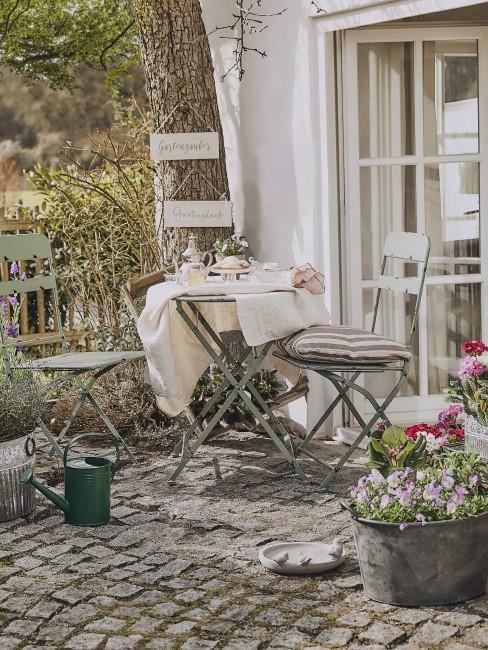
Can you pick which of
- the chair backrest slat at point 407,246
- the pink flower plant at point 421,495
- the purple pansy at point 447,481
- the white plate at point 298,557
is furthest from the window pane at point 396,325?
the purple pansy at point 447,481

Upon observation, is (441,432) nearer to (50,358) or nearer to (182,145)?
(50,358)

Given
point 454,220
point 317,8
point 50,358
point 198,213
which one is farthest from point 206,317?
point 317,8

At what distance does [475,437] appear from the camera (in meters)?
4.68

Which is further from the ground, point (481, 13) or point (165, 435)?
point (481, 13)

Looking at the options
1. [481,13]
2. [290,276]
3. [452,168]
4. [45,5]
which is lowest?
[290,276]

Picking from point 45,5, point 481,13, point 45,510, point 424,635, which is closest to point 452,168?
point 481,13

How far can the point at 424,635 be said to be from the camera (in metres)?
3.57

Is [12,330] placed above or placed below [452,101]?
below

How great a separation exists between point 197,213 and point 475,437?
102 inches

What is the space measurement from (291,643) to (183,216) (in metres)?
3.55

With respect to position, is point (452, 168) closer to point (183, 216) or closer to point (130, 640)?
point (183, 216)

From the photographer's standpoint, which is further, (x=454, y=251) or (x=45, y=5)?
(x=45, y=5)

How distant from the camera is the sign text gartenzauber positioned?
6.61m

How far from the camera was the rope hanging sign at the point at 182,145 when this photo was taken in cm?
661
